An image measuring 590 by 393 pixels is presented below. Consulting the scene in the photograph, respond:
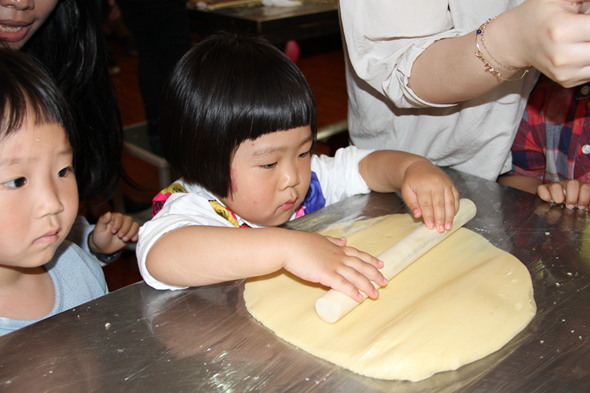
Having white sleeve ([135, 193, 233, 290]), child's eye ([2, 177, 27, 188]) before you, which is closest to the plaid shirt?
white sleeve ([135, 193, 233, 290])

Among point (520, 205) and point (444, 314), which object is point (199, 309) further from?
point (520, 205)

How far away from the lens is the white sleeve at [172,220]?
0.74 meters

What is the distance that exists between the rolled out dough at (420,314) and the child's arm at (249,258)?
43 millimetres

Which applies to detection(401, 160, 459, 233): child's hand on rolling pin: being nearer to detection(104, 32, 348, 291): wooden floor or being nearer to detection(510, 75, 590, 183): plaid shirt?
detection(510, 75, 590, 183): plaid shirt

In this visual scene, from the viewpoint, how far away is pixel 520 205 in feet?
3.05

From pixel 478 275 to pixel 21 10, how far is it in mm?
924

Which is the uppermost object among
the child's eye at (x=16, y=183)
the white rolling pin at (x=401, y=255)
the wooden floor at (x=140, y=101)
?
the child's eye at (x=16, y=183)

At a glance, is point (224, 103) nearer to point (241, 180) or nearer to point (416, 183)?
point (241, 180)

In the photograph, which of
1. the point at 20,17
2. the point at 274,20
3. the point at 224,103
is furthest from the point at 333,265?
→ the point at 274,20

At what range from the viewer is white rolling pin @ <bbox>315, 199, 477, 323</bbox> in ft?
2.10

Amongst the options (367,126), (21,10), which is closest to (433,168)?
(367,126)

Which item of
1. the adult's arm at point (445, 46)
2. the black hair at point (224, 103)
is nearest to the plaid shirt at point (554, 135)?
the adult's arm at point (445, 46)

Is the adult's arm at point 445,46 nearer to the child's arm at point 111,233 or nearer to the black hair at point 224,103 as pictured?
the black hair at point 224,103

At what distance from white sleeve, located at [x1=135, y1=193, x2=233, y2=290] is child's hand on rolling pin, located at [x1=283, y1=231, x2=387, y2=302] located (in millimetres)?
186
